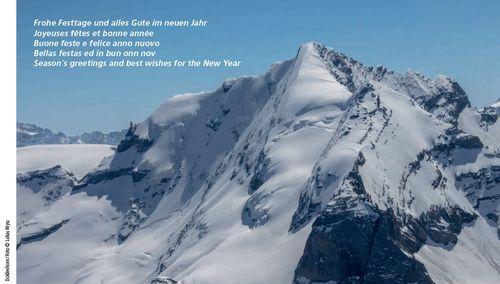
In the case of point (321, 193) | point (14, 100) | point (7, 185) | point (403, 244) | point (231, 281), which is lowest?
point (231, 281)

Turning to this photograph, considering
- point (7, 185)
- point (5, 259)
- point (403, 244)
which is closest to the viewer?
point (7, 185)

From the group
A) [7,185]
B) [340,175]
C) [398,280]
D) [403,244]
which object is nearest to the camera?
[7,185]

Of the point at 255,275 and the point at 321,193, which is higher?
the point at 321,193

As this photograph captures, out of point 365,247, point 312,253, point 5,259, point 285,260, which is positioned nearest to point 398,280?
point 365,247

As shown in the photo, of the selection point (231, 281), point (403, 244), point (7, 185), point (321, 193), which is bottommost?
point (231, 281)

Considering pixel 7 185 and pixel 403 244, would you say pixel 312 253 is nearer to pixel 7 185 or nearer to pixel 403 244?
pixel 403 244

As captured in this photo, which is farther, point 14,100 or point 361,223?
point 361,223

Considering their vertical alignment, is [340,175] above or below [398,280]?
above

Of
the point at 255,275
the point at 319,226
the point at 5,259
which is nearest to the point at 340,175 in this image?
the point at 319,226

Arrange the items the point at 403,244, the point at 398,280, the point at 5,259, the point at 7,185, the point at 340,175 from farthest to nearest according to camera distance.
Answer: the point at 340,175 < the point at 403,244 < the point at 398,280 < the point at 5,259 < the point at 7,185

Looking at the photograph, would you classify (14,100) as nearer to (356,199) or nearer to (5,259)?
(5,259)
